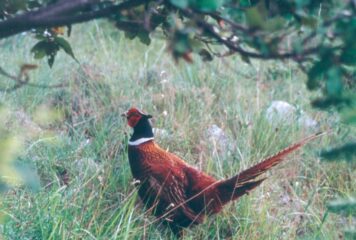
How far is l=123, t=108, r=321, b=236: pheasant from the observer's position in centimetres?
364

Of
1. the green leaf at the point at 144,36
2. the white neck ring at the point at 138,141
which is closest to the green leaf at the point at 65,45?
the green leaf at the point at 144,36

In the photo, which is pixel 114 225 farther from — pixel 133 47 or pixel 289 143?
pixel 133 47

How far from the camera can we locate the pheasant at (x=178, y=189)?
3.64m

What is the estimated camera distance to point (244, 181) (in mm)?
3600

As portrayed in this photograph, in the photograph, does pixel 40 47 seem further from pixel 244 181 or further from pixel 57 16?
pixel 244 181

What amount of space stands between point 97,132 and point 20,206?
1.03 meters

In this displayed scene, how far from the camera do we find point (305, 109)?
5.07 metres

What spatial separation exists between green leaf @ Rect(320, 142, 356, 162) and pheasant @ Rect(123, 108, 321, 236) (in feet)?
5.87

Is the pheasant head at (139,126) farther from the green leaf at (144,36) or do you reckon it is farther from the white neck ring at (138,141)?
the green leaf at (144,36)

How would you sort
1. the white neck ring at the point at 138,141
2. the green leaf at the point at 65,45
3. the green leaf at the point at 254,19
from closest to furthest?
the green leaf at the point at 254,19, the green leaf at the point at 65,45, the white neck ring at the point at 138,141

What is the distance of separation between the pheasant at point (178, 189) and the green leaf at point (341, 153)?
1.79 metres

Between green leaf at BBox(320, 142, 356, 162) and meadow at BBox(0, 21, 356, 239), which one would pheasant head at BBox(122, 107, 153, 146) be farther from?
green leaf at BBox(320, 142, 356, 162)

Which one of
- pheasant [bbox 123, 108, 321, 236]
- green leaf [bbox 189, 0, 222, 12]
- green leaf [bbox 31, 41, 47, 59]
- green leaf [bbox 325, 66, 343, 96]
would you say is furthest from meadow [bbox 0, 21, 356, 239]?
green leaf [bbox 325, 66, 343, 96]

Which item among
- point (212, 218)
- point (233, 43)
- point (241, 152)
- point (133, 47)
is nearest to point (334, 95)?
point (233, 43)
